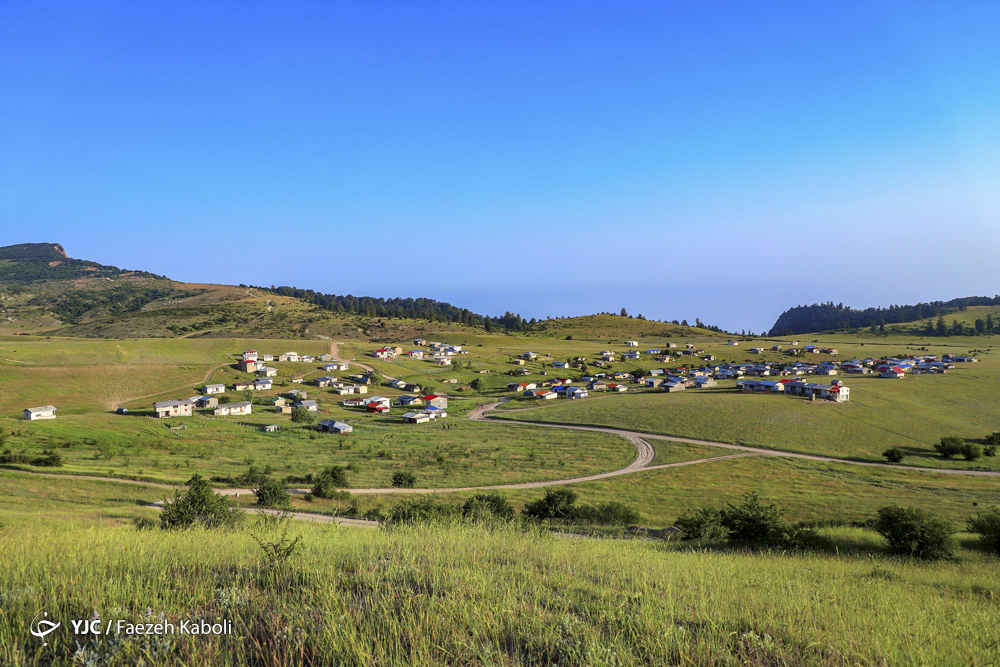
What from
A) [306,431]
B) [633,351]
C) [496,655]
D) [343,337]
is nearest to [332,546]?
[496,655]

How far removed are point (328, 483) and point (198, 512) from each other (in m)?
18.0

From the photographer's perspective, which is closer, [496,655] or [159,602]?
[496,655]

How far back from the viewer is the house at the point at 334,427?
66531 mm

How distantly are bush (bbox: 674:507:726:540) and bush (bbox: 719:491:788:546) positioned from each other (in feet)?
1.84

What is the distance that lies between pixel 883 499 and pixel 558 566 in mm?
41040

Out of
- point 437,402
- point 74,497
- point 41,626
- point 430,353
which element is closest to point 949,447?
point 41,626

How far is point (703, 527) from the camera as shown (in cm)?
2142

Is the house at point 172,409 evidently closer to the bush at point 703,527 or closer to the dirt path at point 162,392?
the dirt path at point 162,392

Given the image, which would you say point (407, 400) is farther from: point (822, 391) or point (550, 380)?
point (822, 391)

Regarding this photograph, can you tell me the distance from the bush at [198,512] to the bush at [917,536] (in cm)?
2211

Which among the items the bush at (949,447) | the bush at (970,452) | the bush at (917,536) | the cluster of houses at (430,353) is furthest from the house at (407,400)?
the bush at (917,536)

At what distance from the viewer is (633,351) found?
15300 cm

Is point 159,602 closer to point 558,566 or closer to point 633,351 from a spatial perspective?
point 558,566

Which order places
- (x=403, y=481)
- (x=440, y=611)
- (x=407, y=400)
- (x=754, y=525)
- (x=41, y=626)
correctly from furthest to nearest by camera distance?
(x=407, y=400) → (x=403, y=481) → (x=754, y=525) → (x=440, y=611) → (x=41, y=626)
